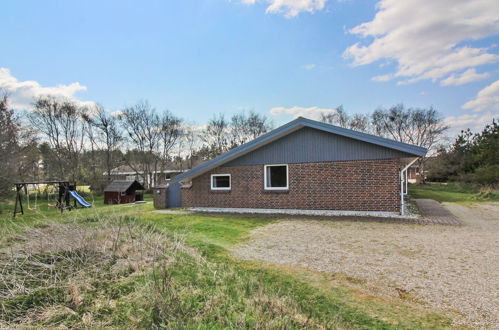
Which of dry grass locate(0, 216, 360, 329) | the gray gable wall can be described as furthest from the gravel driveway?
the gray gable wall

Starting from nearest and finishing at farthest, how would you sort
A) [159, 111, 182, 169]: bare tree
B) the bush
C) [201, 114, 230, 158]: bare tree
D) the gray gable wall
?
the gray gable wall, the bush, [159, 111, 182, 169]: bare tree, [201, 114, 230, 158]: bare tree

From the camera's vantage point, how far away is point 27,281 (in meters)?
3.77

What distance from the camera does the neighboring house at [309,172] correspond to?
10.2 m

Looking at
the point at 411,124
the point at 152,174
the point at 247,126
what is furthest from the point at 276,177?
the point at 411,124

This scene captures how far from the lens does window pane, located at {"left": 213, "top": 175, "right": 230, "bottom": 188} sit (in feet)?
43.5

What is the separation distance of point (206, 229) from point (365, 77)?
562 inches

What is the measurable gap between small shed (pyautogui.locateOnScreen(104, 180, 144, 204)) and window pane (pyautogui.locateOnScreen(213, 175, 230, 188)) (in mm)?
12322

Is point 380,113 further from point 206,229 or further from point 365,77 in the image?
point 206,229

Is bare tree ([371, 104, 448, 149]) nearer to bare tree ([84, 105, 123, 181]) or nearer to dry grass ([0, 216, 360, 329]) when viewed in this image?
bare tree ([84, 105, 123, 181])

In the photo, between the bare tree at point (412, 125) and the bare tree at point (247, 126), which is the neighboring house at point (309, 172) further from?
the bare tree at point (412, 125)

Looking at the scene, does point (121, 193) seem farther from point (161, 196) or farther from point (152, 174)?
point (152, 174)

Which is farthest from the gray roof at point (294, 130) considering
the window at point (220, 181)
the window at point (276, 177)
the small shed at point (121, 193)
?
the small shed at point (121, 193)

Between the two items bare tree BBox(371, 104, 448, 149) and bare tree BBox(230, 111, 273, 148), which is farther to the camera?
bare tree BBox(371, 104, 448, 149)

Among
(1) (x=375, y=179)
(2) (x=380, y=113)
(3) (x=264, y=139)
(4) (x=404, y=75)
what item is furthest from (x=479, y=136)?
(3) (x=264, y=139)
